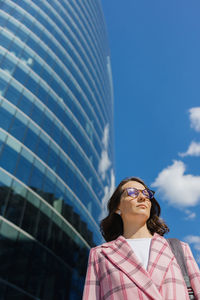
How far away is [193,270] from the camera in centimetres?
225

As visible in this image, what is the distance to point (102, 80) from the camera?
4519cm

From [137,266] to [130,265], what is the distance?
7 cm

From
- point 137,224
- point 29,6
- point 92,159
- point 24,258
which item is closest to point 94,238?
point 92,159

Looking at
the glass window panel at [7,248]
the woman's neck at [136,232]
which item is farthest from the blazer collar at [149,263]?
the glass window panel at [7,248]

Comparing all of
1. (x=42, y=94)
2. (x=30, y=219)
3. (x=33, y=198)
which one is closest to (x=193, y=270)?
(x=30, y=219)

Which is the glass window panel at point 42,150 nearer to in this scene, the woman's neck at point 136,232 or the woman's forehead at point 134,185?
the woman's forehead at point 134,185

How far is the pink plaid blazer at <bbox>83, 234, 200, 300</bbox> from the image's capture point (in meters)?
1.99

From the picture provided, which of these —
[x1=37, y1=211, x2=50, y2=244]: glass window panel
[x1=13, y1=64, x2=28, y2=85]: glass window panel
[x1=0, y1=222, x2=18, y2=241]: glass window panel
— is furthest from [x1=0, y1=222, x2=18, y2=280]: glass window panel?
[x1=13, y1=64, x2=28, y2=85]: glass window panel

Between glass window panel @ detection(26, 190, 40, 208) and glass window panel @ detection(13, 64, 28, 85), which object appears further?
glass window panel @ detection(13, 64, 28, 85)

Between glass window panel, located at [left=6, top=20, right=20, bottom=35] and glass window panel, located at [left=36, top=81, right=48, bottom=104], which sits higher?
glass window panel, located at [left=6, top=20, right=20, bottom=35]

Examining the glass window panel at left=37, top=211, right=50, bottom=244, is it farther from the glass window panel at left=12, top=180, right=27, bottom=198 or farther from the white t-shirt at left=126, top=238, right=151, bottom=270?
the white t-shirt at left=126, top=238, right=151, bottom=270

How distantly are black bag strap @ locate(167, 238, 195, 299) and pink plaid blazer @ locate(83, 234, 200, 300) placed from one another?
0.04 m

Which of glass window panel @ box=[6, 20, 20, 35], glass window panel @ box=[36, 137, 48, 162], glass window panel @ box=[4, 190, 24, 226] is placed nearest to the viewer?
glass window panel @ box=[4, 190, 24, 226]

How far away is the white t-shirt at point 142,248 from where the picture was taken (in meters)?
2.41
